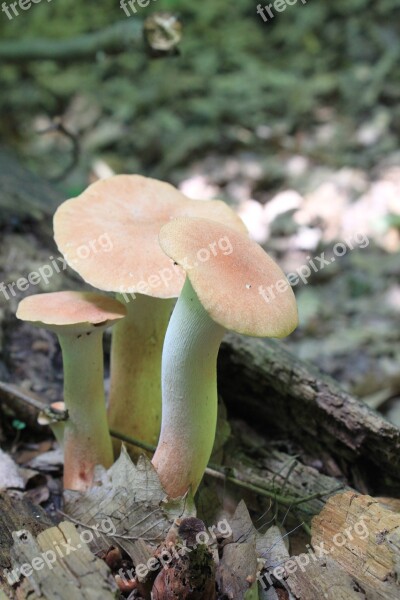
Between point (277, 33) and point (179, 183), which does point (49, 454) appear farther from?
point (277, 33)

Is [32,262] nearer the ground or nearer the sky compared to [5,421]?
nearer the sky

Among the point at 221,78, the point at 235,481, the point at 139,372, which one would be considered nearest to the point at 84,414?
the point at 139,372

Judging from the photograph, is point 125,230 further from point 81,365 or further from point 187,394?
point 187,394

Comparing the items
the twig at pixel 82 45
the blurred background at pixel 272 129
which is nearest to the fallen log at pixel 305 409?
the blurred background at pixel 272 129

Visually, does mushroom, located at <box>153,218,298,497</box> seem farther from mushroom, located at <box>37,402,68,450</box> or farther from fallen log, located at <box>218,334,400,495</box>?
fallen log, located at <box>218,334,400,495</box>

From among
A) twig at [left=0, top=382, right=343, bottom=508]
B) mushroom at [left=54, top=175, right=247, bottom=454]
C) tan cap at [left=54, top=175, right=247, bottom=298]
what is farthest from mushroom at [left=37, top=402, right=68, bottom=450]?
tan cap at [left=54, top=175, right=247, bottom=298]

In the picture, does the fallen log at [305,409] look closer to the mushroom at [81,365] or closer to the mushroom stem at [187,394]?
the mushroom stem at [187,394]

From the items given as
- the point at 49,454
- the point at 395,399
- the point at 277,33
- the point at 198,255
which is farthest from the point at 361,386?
the point at 277,33
